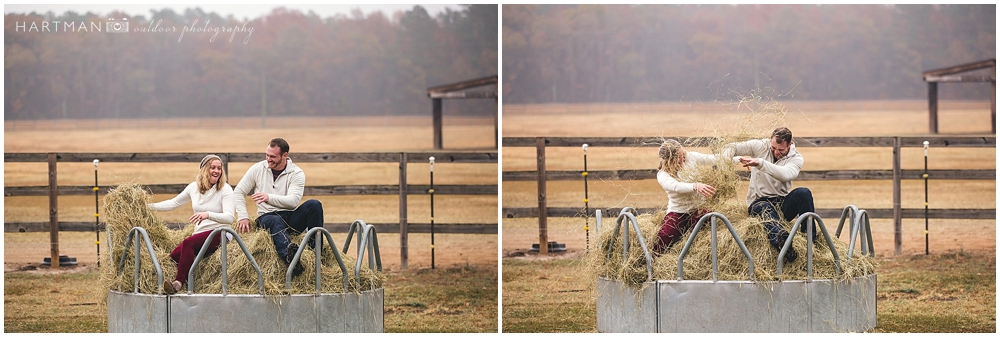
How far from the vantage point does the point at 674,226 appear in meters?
6.86

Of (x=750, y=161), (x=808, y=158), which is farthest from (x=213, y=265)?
(x=808, y=158)

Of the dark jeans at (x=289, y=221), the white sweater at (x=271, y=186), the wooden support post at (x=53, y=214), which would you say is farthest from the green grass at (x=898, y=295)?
the wooden support post at (x=53, y=214)

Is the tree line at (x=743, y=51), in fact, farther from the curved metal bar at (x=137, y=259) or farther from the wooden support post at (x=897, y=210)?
the curved metal bar at (x=137, y=259)

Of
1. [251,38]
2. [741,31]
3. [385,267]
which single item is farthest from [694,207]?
[251,38]

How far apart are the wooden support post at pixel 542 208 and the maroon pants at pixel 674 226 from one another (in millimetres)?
3738

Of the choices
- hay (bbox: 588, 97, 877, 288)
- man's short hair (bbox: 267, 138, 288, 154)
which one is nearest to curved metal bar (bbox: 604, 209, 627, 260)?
hay (bbox: 588, 97, 877, 288)

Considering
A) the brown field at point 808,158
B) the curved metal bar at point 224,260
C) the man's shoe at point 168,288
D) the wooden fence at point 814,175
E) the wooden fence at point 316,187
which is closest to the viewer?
the curved metal bar at point 224,260

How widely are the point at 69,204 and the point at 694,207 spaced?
704 cm

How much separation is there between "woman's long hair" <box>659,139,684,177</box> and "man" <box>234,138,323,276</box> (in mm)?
1920

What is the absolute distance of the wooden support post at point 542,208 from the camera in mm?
10562

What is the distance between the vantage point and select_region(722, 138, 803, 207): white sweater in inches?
263

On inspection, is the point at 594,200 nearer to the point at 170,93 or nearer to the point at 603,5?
the point at 603,5

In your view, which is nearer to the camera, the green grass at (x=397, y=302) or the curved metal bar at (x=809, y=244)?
the curved metal bar at (x=809, y=244)

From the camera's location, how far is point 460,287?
406 inches
